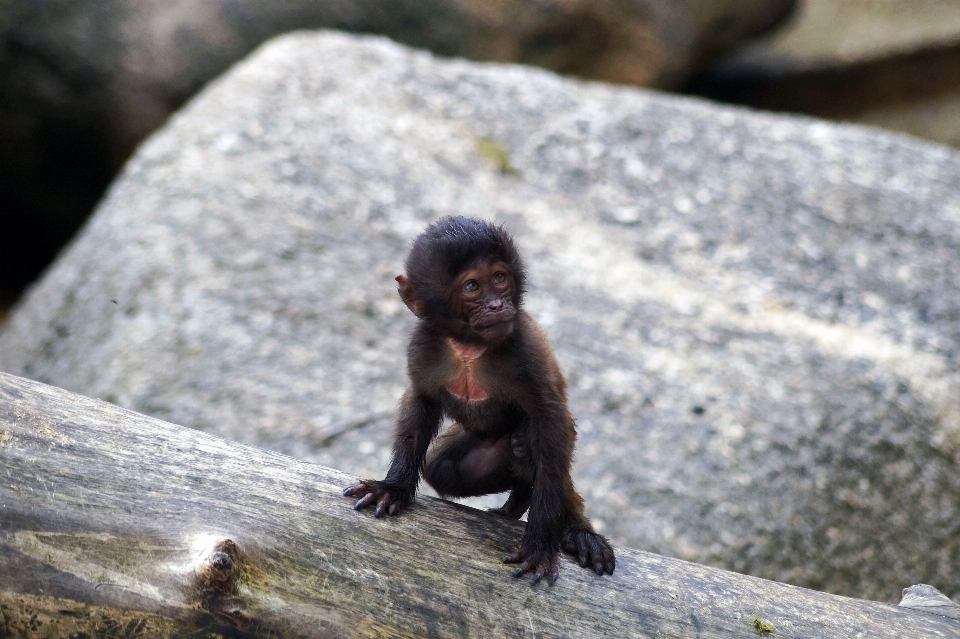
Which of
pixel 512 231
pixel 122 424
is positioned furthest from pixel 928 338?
pixel 122 424

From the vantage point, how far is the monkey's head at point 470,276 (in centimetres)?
334

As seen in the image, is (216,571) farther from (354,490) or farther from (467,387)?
(467,387)

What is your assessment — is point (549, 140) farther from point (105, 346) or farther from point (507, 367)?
point (507, 367)

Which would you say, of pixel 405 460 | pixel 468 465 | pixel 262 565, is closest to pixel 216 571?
pixel 262 565

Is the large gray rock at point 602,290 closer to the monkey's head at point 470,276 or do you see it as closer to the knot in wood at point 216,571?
the monkey's head at point 470,276

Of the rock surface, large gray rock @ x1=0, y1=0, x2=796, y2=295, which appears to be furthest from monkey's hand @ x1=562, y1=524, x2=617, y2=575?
the rock surface

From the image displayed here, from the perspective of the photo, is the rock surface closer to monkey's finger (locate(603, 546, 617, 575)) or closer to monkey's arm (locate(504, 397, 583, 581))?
monkey's arm (locate(504, 397, 583, 581))

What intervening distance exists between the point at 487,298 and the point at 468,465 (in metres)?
0.80

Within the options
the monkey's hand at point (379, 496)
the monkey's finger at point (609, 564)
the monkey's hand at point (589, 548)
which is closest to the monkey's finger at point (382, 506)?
the monkey's hand at point (379, 496)

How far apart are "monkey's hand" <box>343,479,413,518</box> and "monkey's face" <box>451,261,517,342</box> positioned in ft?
2.10

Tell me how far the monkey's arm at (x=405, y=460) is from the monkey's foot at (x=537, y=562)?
434 mm

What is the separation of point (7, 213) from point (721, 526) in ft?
31.6

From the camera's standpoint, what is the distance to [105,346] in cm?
642

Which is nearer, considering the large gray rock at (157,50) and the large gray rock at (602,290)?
the large gray rock at (602,290)
